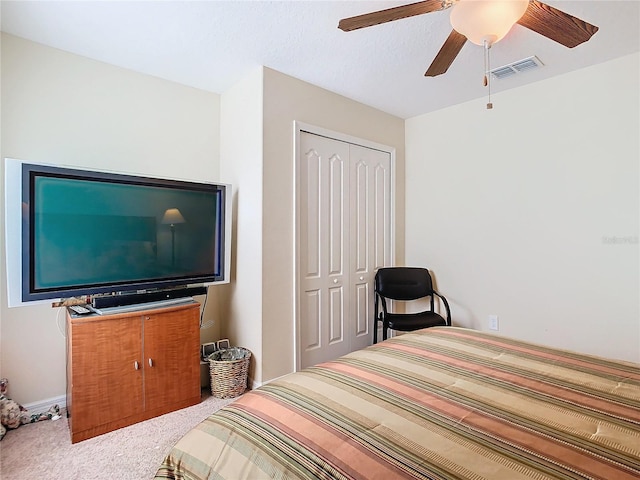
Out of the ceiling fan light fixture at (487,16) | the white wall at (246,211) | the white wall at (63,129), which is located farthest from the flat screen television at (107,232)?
the ceiling fan light fixture at (487,16)

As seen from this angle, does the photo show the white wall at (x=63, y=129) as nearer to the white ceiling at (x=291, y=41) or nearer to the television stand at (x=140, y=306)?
the white ceiling at (x=291, y=41)

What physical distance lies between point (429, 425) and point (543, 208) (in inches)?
102

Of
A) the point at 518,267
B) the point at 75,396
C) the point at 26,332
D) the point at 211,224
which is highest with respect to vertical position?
the point at 211,224

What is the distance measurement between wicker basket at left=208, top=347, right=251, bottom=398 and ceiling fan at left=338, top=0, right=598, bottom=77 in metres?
2.24

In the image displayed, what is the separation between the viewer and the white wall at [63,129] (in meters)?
2.24

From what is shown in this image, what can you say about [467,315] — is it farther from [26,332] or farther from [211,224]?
[26,332]

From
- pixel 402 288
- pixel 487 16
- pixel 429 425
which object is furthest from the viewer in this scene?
pixel 402 288

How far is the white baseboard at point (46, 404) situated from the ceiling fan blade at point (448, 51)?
3195mm

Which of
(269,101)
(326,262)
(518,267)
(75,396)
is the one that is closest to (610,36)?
(518,267)

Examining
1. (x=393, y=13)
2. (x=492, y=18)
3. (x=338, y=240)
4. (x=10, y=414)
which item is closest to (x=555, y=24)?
(x=492, y=18)

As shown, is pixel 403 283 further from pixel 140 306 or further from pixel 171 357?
pixel 140 306

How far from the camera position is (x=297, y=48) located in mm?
2383

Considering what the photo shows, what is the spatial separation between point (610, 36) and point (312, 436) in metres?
2.96

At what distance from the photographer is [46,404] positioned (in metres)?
2.34
